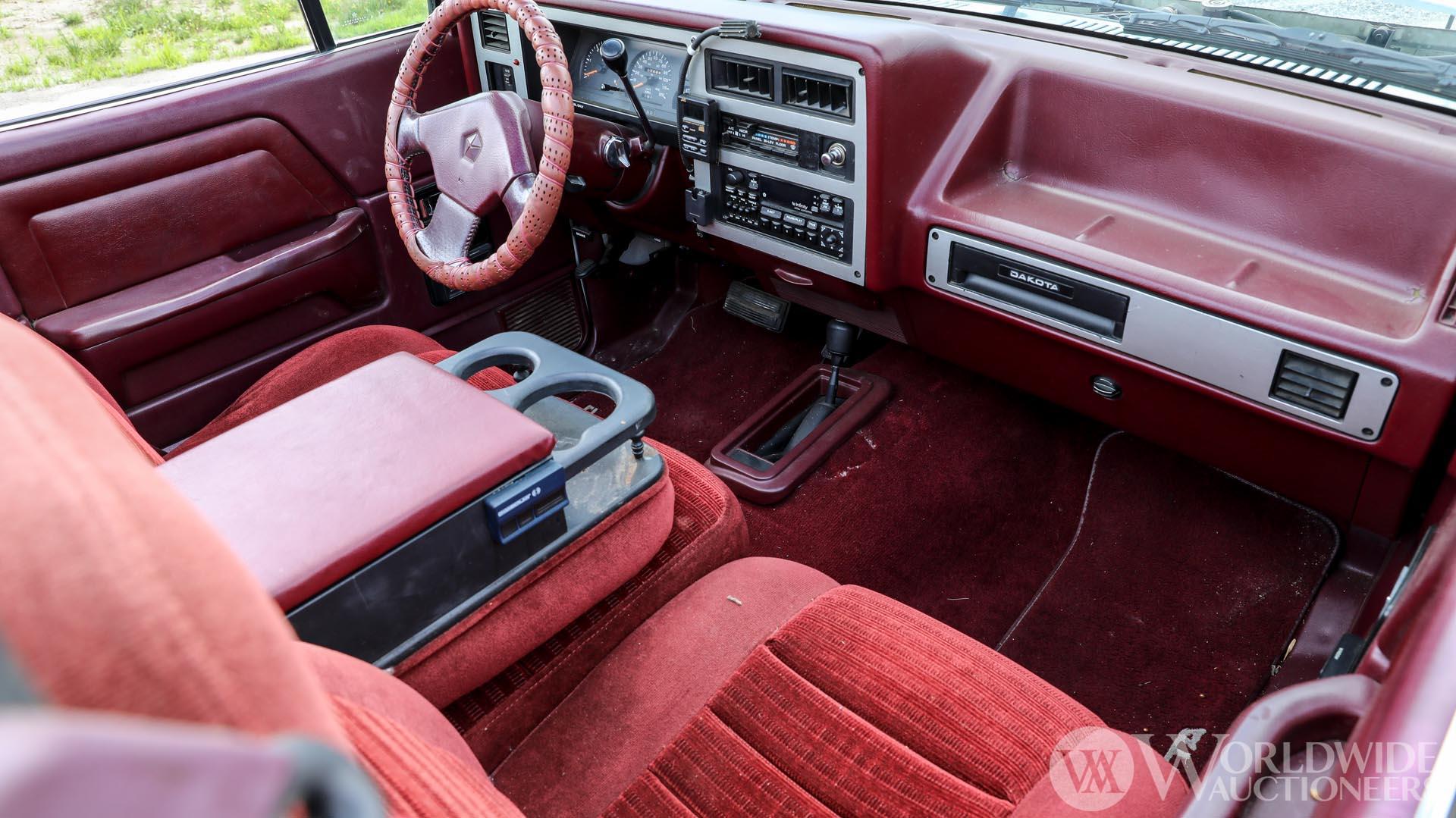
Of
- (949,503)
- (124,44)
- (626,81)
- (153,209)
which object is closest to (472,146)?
(626,81)

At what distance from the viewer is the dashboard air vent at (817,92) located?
1.74 m

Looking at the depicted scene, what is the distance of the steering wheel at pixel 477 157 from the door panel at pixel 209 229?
0.89 feet

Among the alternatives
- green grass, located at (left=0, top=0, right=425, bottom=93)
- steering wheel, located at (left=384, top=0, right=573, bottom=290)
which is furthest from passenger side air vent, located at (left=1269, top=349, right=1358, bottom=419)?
green grass, located at (left=0, top=0, right=425, bottom=93)

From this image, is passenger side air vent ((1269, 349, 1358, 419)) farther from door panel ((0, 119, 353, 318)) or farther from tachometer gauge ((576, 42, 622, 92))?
door panel ((0, 119, 353, 318))

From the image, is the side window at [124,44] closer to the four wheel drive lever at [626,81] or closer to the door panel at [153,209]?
the door panel at [153,209]

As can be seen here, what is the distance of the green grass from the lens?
6.33 feet

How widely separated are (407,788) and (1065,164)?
5.17ft

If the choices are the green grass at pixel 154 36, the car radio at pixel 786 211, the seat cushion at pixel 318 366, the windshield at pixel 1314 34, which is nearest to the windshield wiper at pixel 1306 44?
the windshield at pixel 1314 34

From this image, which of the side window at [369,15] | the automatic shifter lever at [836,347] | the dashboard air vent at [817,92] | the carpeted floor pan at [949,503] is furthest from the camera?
the automatic shifter lever at [836,347]

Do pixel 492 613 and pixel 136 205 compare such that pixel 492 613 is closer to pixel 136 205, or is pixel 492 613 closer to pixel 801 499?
pixel 801 499

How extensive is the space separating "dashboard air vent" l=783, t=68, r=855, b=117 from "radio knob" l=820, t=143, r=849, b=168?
57 mm

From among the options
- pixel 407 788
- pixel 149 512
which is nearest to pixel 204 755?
pixel 149 512

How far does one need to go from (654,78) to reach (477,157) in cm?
45

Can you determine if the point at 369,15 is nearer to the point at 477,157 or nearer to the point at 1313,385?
the point at 477,157
